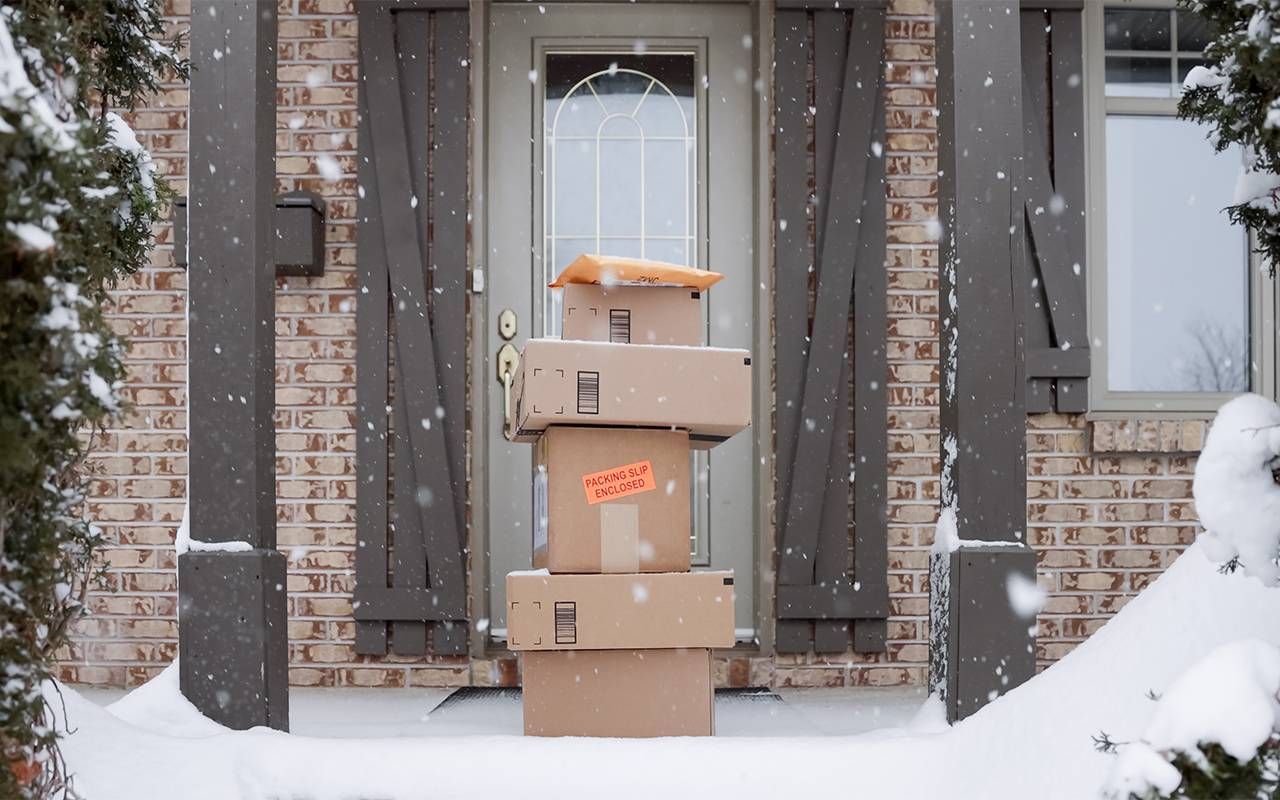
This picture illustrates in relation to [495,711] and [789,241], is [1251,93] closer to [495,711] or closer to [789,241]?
[789,241]

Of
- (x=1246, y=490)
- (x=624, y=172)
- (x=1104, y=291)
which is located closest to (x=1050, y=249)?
(x=1104, y=291)

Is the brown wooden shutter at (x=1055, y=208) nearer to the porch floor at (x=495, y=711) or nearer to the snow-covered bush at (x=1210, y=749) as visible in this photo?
the porch floor at (x=495, y=711)

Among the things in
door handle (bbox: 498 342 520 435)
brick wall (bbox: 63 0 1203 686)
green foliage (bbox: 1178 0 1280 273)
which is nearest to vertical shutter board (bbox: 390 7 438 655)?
brick wall (bbox: 63 0 1203 686)

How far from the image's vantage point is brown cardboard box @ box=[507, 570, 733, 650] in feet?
10.1

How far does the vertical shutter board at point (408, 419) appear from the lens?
4367 mm

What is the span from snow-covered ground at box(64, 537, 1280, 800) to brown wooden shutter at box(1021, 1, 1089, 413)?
74.6 inches

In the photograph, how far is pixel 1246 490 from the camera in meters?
1.79

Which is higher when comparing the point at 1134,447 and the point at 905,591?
the point at 1134,447

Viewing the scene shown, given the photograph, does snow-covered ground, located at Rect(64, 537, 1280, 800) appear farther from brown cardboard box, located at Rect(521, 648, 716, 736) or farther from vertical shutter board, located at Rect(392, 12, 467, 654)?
vertical shutter board, located at Rect(392, 12, 467, 654)

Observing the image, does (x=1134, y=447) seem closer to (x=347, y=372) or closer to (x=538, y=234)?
(x=538, y=234)

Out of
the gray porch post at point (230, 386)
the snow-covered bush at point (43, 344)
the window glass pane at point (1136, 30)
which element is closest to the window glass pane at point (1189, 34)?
the window glass pane at point (1136, 30)

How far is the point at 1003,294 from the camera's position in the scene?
308 cm

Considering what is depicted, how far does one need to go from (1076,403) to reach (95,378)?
11.6 ft

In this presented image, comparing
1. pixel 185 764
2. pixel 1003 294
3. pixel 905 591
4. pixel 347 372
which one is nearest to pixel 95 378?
pixel 185 764
